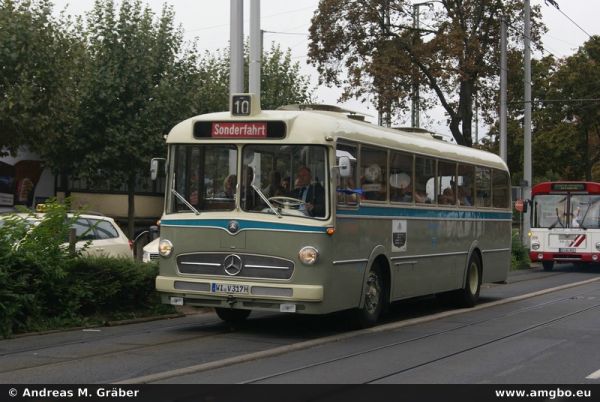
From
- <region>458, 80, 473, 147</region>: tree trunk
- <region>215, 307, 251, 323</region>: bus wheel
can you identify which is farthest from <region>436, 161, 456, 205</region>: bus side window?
<region>458, 80, 473, 147</region>: tree trunk

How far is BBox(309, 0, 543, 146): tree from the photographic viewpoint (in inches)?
1252

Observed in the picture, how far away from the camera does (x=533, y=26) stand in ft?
113

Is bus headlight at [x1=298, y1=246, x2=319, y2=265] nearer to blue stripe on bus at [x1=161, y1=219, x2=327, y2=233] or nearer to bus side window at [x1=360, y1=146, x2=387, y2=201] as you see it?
blue stripe on bus at [x1=161, y1=219, x2=327, y2=233]

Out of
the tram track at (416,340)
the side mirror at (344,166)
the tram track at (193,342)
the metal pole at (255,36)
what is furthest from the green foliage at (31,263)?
the metal pole at (255,36)

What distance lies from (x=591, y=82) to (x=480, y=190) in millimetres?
32809

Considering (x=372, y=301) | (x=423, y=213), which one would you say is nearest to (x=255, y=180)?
(x=372, y=301)

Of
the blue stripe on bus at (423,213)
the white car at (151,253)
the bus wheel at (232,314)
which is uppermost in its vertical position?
the blue stripe on bus at (423,213)

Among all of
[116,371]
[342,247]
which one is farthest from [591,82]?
[116,371]

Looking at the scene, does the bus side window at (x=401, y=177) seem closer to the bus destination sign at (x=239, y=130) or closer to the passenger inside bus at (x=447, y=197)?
the passenger inside bus at (x=447, y=197)

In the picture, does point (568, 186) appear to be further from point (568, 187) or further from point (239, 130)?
point (239, 130)

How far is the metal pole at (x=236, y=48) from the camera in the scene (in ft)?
51.5

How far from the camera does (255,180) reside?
461 inches

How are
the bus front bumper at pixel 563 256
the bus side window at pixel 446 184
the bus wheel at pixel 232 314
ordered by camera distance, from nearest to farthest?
the bus wheel at pixel 232 314 → the bus side window at pixel 446 184 → the bus front bumper at pixel 563 256

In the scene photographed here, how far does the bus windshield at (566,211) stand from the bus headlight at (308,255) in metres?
20.2
